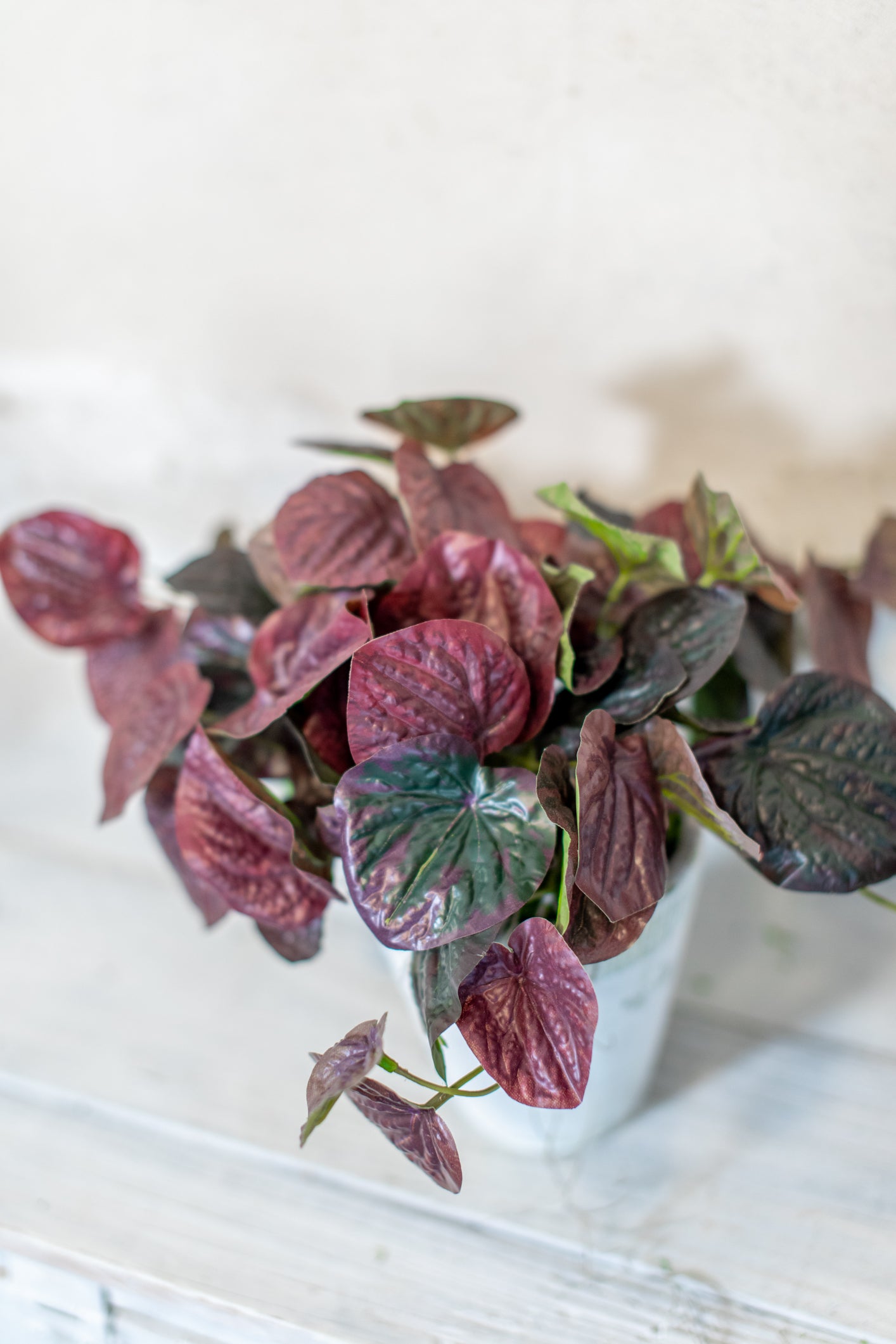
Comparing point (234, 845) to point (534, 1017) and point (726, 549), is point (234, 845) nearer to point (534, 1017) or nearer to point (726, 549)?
point (534, 1017)

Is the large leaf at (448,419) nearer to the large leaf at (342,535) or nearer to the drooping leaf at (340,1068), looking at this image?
the large leaf at (342,535)

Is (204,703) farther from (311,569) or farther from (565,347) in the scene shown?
(565,347)

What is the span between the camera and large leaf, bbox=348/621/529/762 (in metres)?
0.47

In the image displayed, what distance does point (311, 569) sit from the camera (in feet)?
1.84

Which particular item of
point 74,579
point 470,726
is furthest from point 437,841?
point 74,579

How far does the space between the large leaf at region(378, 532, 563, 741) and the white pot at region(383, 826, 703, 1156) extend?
0.15 meters

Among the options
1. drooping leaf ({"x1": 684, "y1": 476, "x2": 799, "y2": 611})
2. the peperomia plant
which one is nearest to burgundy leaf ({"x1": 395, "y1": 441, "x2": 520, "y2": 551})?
the peperomia plant

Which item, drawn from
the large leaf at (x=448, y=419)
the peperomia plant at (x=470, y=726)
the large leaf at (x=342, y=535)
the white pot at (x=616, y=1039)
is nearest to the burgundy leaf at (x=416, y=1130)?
the peperomia plant at (x=470, y=726)

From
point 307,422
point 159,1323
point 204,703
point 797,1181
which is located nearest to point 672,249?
point 307,422

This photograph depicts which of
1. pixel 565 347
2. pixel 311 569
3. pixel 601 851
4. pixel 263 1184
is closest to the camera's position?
pixel 601 851

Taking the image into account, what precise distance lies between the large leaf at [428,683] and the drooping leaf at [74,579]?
0.29 metres

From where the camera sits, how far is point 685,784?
19.3 inches

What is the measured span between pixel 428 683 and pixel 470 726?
1.5 inches

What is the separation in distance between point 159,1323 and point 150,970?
0.88ft
